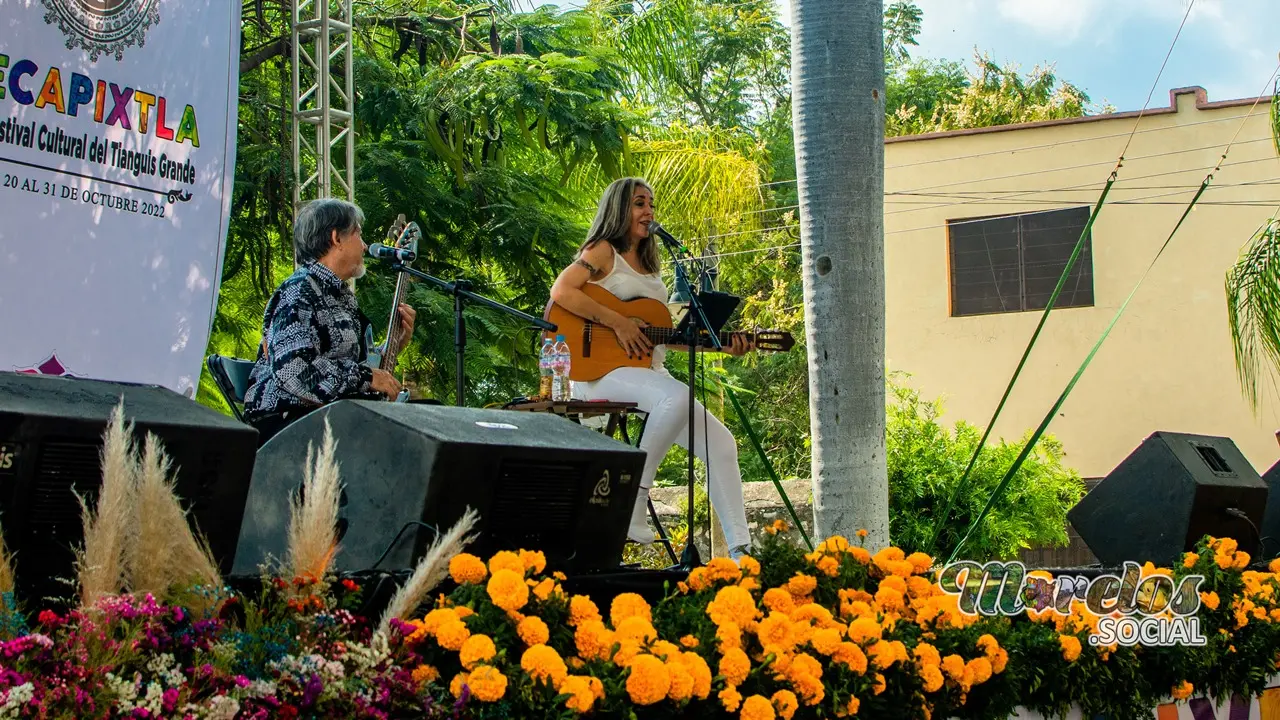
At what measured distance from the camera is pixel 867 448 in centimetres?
482

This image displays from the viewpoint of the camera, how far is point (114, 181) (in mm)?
5395

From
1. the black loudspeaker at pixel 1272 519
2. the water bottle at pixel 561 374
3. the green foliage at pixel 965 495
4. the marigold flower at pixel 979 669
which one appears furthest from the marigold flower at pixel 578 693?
the green foliage at pixel 965 495

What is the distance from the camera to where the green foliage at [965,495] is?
1072cm

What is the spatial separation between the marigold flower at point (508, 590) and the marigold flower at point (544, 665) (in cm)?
16

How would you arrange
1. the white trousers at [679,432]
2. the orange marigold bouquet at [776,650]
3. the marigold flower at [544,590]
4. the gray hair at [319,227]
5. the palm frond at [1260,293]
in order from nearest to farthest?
1. the orange marigold bouquet at [776,650]
2. the marigold flower at [544,590]
3. the gray hair at [319,227]
4. the white trousers at [679,432]
5. the palm frond at [1260,293]

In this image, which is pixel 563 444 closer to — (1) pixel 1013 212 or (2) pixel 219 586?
(2) pixel 219 586

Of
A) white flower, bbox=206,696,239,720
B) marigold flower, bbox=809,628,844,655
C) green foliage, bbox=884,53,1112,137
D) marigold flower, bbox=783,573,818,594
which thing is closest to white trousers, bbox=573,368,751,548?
marigold flower, bbox=783,573,818,594

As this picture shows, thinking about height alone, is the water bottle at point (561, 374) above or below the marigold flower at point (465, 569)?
above

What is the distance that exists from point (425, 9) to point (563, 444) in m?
9.16

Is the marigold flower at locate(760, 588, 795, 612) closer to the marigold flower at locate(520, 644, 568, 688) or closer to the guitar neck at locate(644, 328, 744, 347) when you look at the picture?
the marigold flower at locate(520, 644, 568, 688)

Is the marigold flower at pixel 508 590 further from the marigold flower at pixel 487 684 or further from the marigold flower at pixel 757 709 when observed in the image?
A: the marigold flower at pixel 757 709

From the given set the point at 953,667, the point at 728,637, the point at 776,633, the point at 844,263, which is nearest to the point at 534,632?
the point at 728,637

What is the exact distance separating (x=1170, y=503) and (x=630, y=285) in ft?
7.67

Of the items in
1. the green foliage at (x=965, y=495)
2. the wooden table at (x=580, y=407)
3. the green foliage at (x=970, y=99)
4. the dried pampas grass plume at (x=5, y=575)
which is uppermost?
the green foliage at (x=970, y=99)
